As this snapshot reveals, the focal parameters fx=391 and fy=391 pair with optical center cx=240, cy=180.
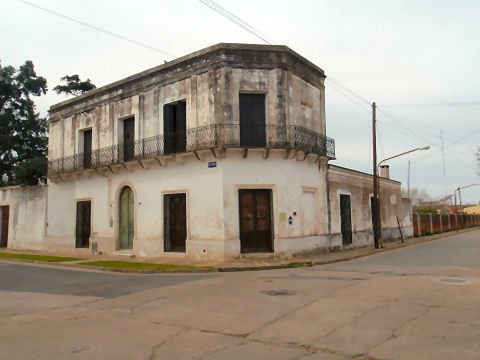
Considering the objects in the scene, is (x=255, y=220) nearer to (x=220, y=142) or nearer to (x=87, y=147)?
(x=220, y=142)

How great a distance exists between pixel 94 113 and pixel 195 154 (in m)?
8.49

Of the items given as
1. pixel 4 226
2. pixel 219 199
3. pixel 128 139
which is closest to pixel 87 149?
pixel 128 139

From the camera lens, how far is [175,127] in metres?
18.2

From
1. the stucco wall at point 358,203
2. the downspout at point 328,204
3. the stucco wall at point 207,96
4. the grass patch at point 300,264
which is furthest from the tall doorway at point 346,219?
the grass patch at point 300,264

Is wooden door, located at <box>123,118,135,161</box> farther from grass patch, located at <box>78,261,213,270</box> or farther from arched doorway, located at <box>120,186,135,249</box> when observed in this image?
grass patch, located at <box>78,261,213,270</box>

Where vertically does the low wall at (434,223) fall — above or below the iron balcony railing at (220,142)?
below

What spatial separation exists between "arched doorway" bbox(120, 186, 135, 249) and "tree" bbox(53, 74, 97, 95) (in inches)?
737

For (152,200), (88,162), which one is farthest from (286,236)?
(88,162)

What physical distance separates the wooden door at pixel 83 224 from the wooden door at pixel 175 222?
239 inches

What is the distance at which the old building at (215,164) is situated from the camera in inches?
632

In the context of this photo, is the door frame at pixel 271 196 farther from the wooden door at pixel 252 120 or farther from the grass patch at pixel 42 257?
the grass patch at pixel 42 257

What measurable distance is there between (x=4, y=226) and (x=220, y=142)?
19.1m

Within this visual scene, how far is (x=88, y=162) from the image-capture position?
71.3 feet

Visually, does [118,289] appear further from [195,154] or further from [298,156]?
[298,156]
